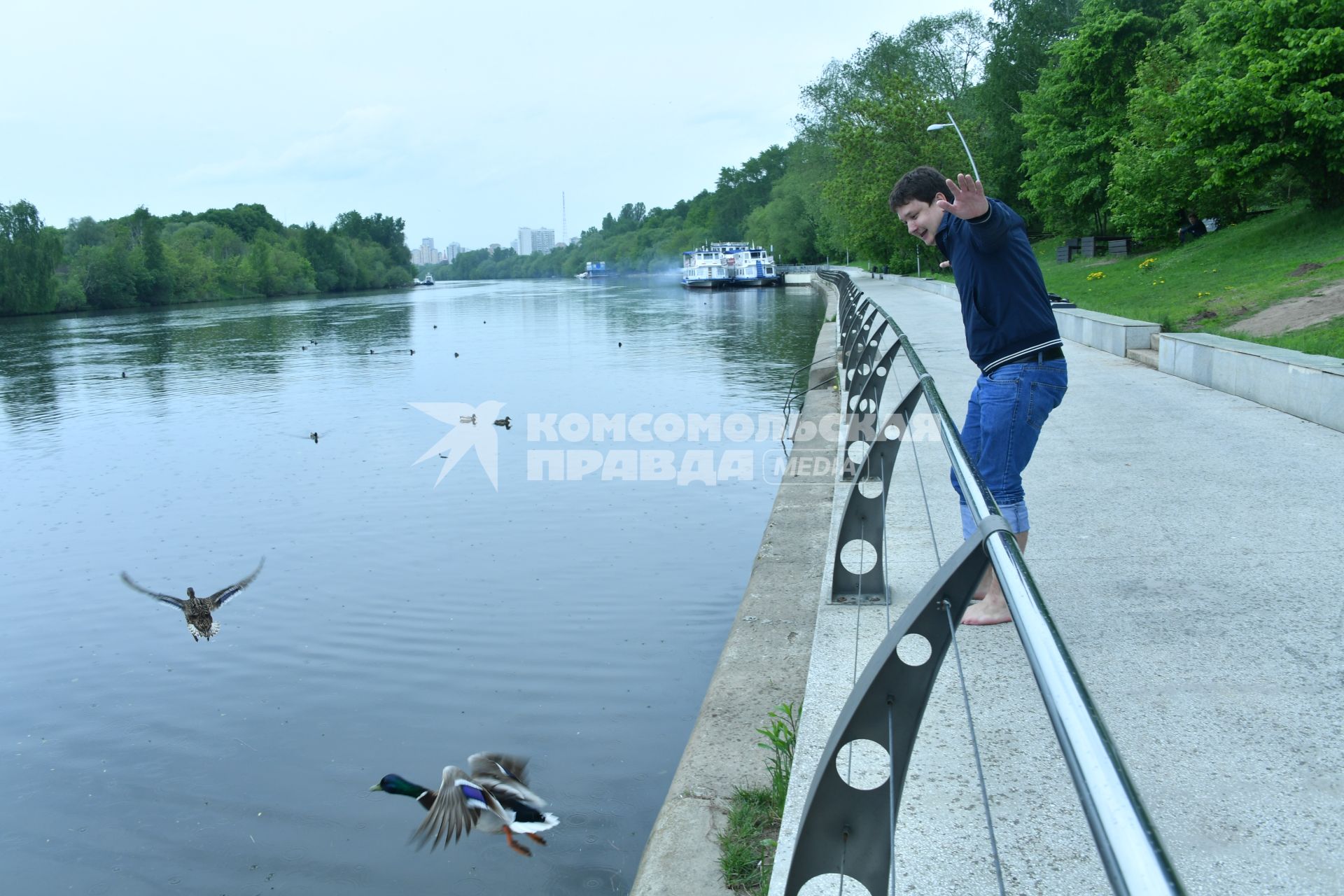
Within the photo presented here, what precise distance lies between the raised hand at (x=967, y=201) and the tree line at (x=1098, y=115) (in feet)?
69.9

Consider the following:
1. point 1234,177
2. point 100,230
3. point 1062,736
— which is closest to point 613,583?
point 1062,736

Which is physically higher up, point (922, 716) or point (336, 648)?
point (922, 716)

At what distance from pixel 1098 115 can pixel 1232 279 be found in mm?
22689

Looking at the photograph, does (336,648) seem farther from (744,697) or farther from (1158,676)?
(1158,676)

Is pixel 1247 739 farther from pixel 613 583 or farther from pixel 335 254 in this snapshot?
pixel 335 254

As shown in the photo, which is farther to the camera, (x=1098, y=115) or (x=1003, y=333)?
(x=1098, y=115)

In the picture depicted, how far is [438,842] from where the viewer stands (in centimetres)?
466

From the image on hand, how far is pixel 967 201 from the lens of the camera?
3617 mm

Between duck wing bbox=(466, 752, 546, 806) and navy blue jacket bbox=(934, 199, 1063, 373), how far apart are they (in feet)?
9.06

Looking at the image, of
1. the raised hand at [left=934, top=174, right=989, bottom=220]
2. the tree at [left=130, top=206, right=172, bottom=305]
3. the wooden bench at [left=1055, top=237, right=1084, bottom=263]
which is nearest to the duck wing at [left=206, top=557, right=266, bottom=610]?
the raised hand at [left=934, top=174, right=989, bottom=220]

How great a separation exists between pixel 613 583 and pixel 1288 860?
18.8ft

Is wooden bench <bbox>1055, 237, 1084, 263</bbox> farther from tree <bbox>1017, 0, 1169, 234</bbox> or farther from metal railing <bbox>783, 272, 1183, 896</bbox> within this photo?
metal railing <bbox>783, 272, 1183, 896</bbox>

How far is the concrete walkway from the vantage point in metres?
2.67

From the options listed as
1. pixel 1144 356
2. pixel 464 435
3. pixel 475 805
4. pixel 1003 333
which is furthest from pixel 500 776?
pixel 464 435
